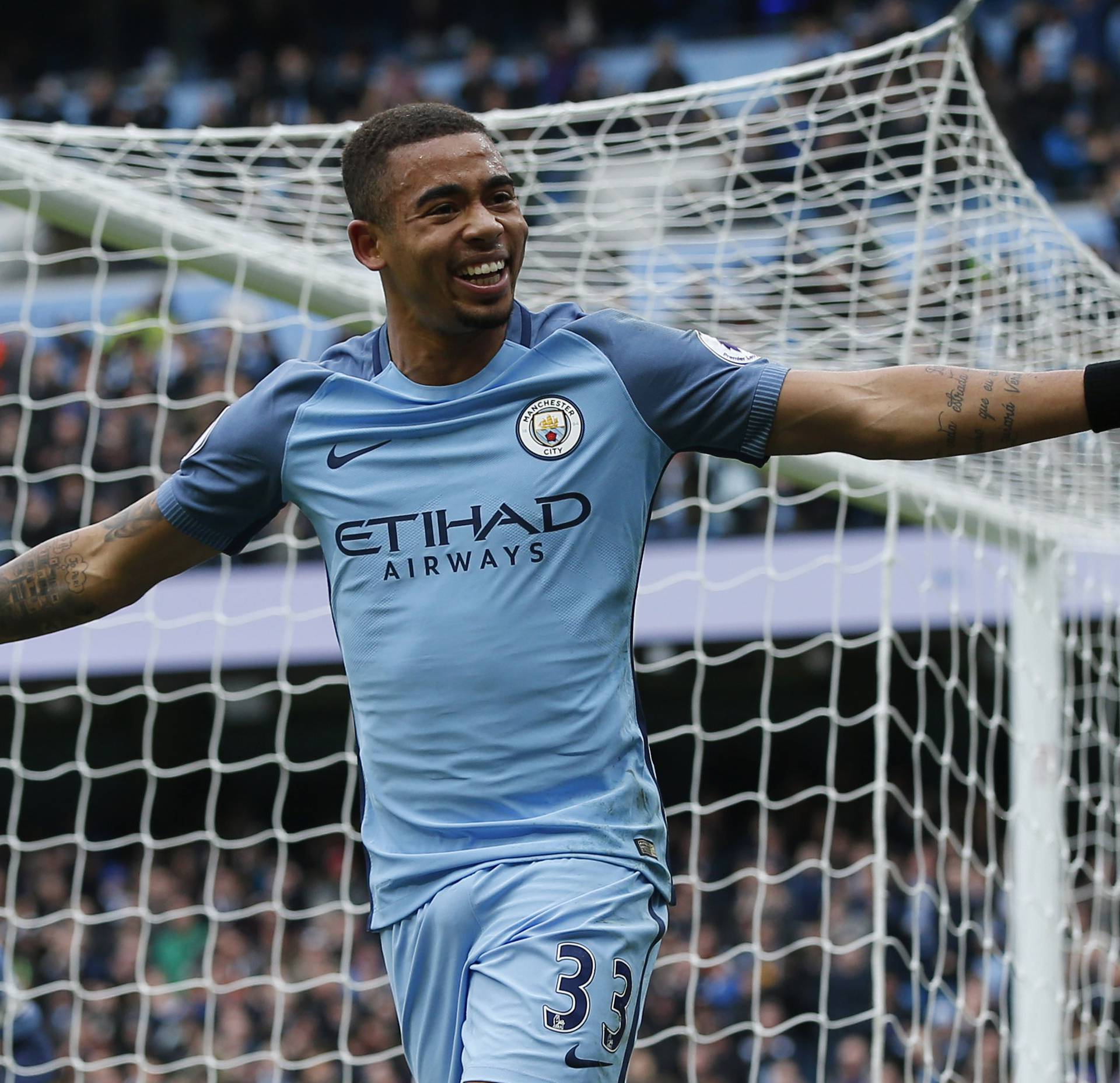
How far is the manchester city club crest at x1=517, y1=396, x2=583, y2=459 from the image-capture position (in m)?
2.56

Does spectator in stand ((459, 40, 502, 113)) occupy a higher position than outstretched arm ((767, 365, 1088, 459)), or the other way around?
spectator in stand ((459, 40, 502, 113))

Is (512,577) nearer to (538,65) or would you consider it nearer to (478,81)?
(478,81)

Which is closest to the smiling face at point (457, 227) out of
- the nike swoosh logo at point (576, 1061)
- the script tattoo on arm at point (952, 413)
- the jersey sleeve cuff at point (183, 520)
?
the jersey sleeve cuff at point (183, 520)

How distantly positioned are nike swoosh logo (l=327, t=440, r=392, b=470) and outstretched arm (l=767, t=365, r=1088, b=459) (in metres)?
0.62

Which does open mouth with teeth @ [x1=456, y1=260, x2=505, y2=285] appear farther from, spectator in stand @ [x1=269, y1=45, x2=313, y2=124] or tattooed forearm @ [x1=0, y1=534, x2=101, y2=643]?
spectator in stand @ [x1=269, y1=45, x2=313, y2=124]

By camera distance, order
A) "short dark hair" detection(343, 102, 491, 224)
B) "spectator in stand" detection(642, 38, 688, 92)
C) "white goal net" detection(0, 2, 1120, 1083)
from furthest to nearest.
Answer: "spectator in stand" detection(642, 38, 688, 92) < "white goal net" detection(0, 2, 1120, 1083) < "short dark hair" detection(343, 102, 491, 224)

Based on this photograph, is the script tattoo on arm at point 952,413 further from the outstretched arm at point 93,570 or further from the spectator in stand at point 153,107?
the spectator in stand at point 153,107

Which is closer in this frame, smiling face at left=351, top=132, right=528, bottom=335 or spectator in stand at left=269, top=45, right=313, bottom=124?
smiling face at left=351, top=132, right=528, bottom=335

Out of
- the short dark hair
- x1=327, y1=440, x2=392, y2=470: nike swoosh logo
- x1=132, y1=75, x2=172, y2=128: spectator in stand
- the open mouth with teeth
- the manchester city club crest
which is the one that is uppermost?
x1=132, y1=75, x2=172, y2=128: spectator in stand

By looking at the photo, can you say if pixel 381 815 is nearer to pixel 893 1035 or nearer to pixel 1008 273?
pixel 1008 273

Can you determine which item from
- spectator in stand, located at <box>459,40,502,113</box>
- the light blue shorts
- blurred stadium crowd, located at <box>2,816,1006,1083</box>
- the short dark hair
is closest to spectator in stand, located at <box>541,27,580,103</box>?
spectator in stand, located at <box>459,40,502,113</box>

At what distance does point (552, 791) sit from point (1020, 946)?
3.08m

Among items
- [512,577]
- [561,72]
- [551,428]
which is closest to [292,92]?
[561,72]

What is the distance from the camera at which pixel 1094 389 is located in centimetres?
231
